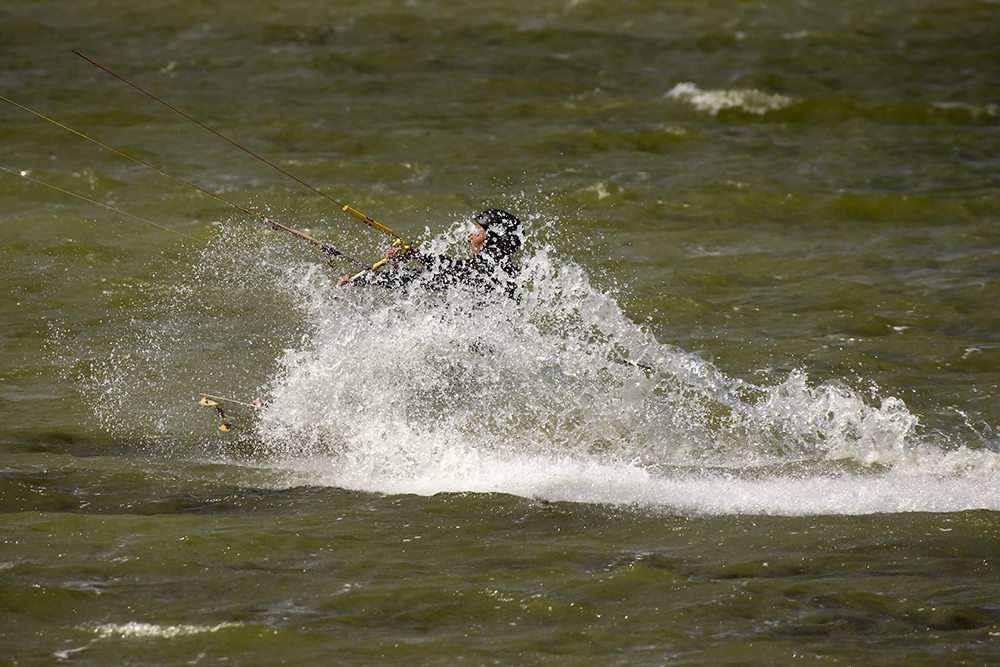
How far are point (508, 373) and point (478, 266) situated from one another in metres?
0.95

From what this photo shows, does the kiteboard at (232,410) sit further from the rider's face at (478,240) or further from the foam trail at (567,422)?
the rider's face at (478,240)

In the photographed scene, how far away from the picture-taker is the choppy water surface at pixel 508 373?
651 cm

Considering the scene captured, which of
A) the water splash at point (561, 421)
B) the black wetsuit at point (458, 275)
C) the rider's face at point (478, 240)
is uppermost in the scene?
the rider's face at point (478, 240)

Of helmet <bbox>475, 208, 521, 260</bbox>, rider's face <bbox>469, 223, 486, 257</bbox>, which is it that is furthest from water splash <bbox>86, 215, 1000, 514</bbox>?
rider's face <bbox>469, 223, 486, 257</bbox>

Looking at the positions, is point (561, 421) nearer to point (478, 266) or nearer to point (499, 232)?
point (478, 266)

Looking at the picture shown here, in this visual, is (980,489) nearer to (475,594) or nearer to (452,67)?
(475,594)

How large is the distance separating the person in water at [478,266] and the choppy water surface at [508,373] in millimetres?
191

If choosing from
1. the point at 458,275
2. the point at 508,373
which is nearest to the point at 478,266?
the point at 458,275

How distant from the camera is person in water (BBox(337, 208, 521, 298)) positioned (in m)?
9.62

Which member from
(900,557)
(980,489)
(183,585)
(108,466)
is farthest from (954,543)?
(108,466)

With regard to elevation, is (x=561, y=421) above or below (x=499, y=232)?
below

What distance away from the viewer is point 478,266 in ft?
31.9

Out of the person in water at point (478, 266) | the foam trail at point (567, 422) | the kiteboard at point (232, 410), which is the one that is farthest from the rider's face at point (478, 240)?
the kiteboard at point (232, 410)

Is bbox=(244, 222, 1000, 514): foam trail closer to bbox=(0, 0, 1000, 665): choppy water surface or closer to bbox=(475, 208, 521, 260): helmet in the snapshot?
bbox=(0, 0, 1000, 665): choppy water surface
